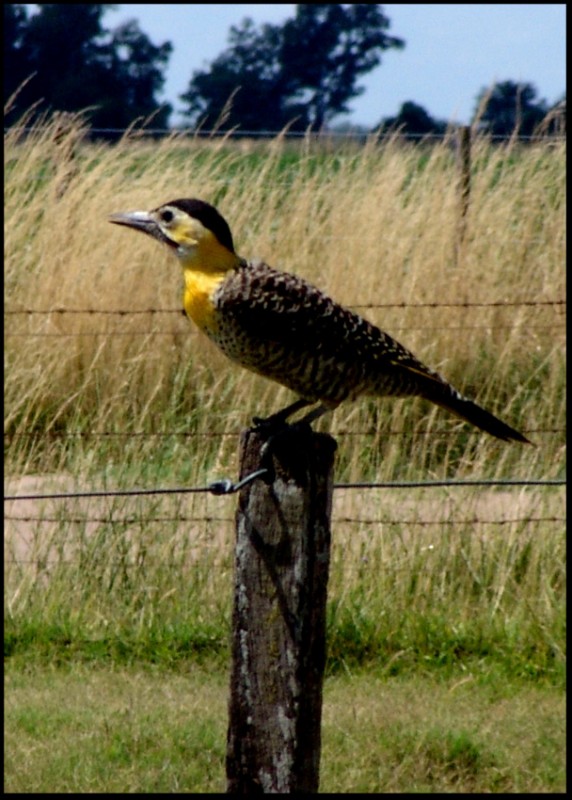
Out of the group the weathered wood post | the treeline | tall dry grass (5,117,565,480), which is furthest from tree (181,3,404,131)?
the weathered wood post

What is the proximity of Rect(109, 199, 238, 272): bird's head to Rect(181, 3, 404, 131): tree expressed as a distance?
45551mm

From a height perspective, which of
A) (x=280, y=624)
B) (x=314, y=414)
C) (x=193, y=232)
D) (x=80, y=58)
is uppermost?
(x=80, y=58)

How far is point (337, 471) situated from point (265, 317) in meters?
2.72

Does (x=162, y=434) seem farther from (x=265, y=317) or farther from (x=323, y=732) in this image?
(x=265, y=317)

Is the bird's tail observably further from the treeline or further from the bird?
the treeline

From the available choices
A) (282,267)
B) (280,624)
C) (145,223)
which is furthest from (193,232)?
(282,267)

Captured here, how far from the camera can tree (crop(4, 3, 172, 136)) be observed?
4916 centimetres

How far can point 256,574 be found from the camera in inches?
133

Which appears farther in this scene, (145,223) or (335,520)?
(335,520)

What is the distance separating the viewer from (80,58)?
2019 inches

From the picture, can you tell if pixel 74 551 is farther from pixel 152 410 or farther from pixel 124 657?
pixel 152 410

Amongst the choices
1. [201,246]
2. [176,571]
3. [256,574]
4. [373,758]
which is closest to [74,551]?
[176,571]

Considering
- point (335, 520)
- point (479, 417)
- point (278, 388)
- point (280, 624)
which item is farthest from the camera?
point (278, 388)

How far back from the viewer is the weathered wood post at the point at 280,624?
3361 millimetres
